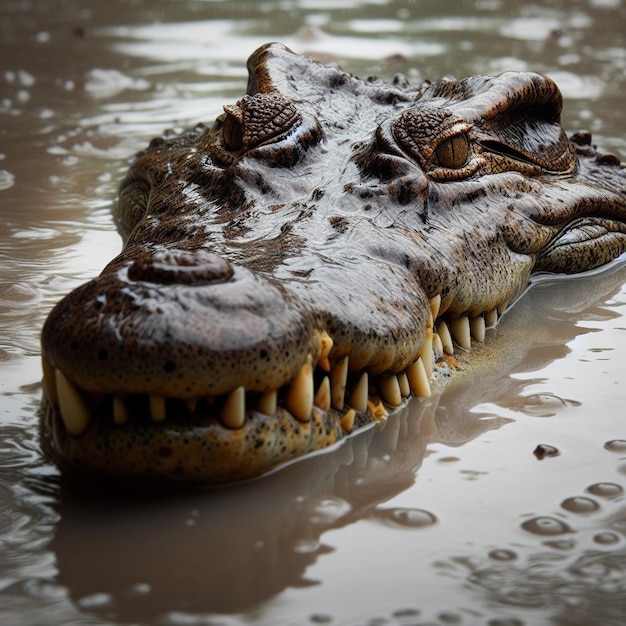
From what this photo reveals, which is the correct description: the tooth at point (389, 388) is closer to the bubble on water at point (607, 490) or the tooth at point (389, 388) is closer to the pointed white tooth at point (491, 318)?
the bubble on water at point (607, 490)

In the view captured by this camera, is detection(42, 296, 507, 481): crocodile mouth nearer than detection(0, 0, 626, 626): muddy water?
No

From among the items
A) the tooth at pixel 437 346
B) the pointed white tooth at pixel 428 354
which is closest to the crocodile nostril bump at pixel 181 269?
the pointed white tooth at pixel 428 354

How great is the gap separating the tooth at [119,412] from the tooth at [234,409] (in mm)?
261

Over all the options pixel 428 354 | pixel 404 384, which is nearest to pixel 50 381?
pixel 404 384

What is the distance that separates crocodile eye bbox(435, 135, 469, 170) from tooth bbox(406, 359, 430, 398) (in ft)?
3.65

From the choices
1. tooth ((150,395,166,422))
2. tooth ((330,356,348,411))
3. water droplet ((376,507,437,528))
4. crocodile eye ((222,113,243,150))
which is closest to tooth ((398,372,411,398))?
tooth ((330,356,348,411))

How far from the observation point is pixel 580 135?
5453 millimetres

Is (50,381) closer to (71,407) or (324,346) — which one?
(71,407)

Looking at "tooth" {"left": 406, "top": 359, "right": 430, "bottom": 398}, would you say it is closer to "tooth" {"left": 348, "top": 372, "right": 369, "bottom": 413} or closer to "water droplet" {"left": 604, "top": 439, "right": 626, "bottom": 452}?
"tooth" {"left": 348, "top": 372, "right": 369, "bottom": 413}

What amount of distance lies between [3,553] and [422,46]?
7721mm

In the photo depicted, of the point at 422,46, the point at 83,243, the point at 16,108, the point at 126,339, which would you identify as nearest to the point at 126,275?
the point at 126,339

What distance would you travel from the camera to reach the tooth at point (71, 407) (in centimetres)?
259

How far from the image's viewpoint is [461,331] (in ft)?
12.4

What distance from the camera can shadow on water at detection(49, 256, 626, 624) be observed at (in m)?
2.30
